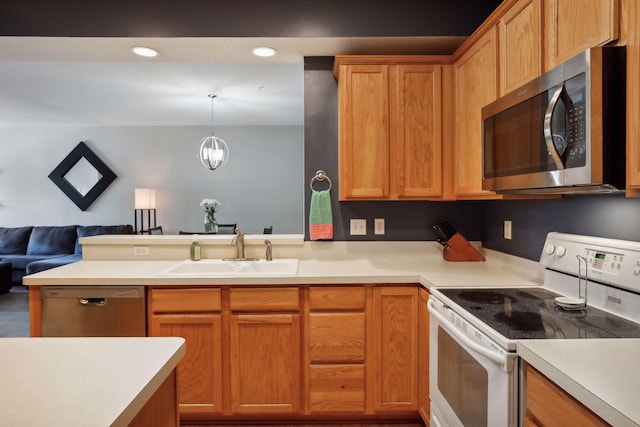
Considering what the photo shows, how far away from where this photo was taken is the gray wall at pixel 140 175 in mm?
6426

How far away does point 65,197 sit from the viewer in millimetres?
6453

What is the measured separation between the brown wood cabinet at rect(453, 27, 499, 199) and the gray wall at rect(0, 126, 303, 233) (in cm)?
422

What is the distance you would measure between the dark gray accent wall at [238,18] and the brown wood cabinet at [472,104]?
14.4 inches

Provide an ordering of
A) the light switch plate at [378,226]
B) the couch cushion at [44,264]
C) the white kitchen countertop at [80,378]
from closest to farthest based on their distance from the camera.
Answer: the white kitchen countertop at [80,378] → the light switch plate at [378,226] → the couch cushion at [44,264]

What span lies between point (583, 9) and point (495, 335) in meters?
1.09

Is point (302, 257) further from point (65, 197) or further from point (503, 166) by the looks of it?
point (65, 197)

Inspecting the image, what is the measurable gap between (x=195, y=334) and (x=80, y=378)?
1381 millimetres

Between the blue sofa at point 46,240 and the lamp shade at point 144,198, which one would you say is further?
the lamp shade at point 144,198

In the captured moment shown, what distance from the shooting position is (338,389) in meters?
2.15

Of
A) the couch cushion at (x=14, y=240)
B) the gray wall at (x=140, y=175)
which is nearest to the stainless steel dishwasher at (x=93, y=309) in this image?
the gray wall at (x=140, y=175)

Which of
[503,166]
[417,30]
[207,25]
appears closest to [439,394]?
[503,166]

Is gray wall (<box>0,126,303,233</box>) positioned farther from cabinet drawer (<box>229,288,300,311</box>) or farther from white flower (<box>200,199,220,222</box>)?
cabinet drawer (<box>229,288,300,311</box>)

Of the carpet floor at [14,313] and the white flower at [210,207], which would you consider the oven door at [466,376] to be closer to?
the carpet floor at [14,313]

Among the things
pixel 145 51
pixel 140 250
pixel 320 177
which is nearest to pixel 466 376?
pixel 320 177
